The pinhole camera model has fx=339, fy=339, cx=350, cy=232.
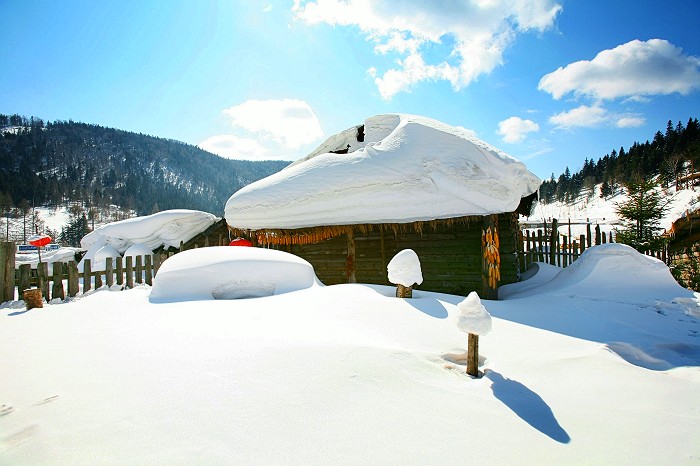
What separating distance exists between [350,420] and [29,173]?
13093 cm

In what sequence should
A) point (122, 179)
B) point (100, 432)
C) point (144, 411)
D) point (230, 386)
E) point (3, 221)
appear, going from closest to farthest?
point (100, 432), point (144, 411), point (230, 386), point (3, 221), point (122, 179)

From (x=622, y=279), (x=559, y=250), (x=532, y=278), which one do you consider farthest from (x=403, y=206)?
(x=559, y=250)

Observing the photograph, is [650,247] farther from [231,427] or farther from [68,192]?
[68,192]

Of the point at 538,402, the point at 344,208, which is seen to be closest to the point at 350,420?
the point at 538,402

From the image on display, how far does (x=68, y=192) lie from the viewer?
318ft

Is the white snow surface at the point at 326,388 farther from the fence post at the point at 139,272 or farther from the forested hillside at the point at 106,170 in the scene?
the forested hillside at the point at 106,170

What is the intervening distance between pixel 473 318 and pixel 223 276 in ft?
13.3

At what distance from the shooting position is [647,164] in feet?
198

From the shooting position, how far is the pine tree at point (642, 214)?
10.7 m

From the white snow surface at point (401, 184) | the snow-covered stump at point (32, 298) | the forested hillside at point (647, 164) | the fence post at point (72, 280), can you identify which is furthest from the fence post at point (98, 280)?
the forested hillside at point (647, 164)

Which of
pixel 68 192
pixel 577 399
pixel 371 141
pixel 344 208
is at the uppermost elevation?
pixel 68 192

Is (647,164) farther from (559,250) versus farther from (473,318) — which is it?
(473,318)

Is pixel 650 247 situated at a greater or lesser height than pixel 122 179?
lesser

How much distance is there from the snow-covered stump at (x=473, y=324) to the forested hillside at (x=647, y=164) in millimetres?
56664
